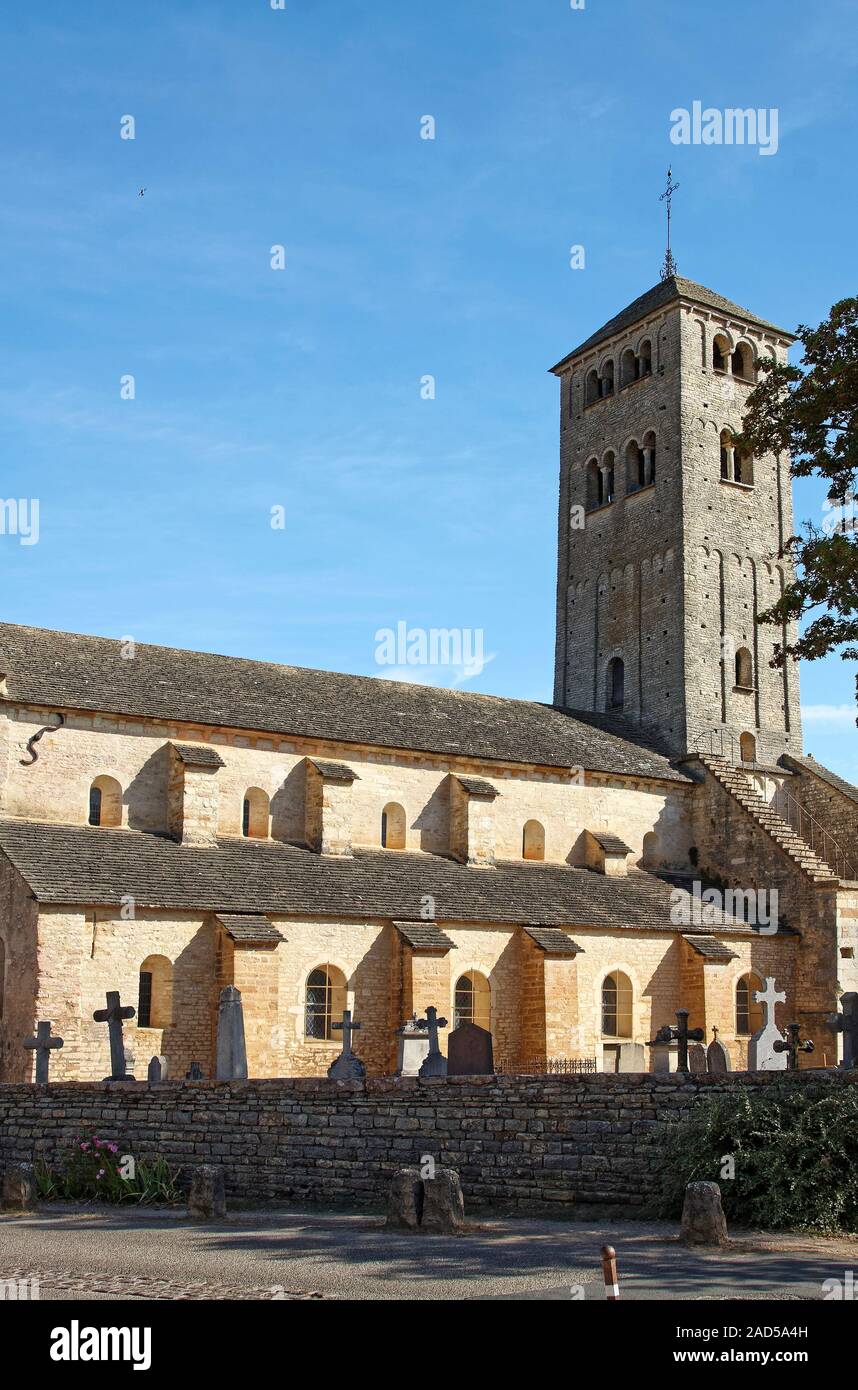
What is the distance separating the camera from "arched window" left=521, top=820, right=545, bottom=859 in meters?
37.7

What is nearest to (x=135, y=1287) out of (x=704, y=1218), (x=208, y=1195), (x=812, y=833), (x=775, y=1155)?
(x=208, y=1195)

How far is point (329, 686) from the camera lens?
38188 mm

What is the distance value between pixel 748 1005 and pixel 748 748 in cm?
999

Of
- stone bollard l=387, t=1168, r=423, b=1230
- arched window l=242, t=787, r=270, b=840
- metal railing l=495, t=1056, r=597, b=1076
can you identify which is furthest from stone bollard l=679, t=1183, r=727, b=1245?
arched window l=242, t=787, r=270, b=840

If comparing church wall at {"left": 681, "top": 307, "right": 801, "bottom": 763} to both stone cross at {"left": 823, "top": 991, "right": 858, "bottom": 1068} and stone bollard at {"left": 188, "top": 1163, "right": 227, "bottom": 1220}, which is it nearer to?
stone cross at {"left": 823, "top": 991, "right": 858, "bottom": 1068}

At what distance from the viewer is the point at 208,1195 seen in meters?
15.7

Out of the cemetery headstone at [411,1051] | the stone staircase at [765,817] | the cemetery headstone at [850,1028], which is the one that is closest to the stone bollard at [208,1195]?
the cemetery headstone at [411,1051]

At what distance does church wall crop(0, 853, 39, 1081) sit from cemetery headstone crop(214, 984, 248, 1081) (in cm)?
608

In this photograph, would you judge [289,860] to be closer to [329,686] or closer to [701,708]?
[329,686]

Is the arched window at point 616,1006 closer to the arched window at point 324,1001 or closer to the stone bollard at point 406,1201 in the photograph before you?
the arched window at point 324,1001

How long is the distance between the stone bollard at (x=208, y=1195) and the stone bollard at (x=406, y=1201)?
7.88ft

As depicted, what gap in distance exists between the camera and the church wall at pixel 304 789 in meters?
30.9

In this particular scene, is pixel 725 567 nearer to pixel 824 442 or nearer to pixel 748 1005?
pixel 748 1005
